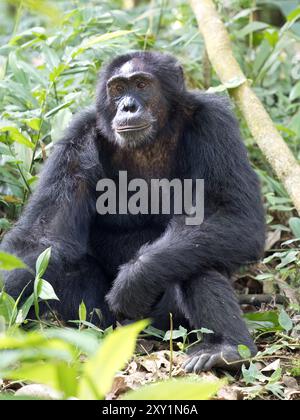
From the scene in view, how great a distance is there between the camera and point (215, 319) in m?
5.48

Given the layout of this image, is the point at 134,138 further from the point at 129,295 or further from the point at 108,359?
the point at 108,359

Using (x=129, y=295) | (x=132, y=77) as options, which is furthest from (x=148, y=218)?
(x=132, y=77)

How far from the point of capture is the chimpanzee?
5797mm

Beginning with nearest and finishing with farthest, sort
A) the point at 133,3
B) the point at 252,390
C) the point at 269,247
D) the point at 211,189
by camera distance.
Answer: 1. the point at 252,390
2. the point at 211,189
3. the point at 269,247
4. the point at 133,3

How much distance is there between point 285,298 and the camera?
6977 millimetres

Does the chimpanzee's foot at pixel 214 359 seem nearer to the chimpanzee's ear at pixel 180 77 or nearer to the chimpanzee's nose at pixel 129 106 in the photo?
the chimpanzee's nose at pixel 129 106

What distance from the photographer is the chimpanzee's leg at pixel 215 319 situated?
17.1 feet

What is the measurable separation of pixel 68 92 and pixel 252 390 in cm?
493

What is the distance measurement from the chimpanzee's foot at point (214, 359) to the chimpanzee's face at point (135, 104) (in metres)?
2.13

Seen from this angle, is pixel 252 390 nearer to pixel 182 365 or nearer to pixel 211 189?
pixel 182 365

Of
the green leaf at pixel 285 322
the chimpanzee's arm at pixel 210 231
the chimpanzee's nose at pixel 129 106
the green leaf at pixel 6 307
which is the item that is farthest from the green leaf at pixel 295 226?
the green leaf at pixel 6 307

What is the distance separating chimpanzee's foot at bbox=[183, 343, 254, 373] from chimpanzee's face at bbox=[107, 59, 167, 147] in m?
2.13

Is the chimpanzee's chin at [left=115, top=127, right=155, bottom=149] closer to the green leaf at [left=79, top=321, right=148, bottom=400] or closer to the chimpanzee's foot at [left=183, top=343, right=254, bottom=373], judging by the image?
the chimpanzee's foot at [left=183, top=343, right=254, bottom=373]
